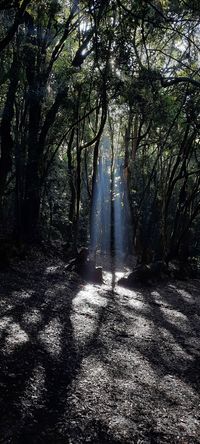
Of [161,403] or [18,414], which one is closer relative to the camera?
[18,414]

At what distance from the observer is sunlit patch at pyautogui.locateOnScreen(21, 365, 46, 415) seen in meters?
3.86

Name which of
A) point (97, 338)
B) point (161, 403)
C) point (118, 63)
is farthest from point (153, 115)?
point (161, 403)

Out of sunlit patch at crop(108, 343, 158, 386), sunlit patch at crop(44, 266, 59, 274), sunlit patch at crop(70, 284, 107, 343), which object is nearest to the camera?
sunlit patch at crop(108, 343, 158, 386)

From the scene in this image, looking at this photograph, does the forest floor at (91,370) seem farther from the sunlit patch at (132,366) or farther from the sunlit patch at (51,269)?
the sunlit patch at (51,269)

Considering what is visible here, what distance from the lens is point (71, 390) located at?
4395mm

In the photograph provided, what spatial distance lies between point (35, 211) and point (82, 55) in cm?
554

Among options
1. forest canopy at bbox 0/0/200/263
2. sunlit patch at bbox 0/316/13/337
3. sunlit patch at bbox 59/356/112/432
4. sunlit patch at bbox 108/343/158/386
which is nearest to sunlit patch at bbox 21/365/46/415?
sunlit patch at bbox 59/356/112/432

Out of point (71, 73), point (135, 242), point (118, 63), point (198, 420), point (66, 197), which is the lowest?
point (198, 420)

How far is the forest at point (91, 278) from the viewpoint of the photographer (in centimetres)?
405

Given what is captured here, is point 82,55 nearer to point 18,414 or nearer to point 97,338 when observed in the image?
point 97,338

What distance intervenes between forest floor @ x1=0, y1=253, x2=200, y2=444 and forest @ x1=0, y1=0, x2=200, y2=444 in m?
0.02

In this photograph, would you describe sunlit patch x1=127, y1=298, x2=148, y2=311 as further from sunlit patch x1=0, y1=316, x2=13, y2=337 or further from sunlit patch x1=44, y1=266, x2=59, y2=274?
sunlit patch x1=0, y1=316, x2=13, y2=337

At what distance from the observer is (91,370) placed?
506 centimetres

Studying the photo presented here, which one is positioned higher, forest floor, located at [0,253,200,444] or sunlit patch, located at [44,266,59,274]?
sunlit patch, located at [44,266,59,274]
